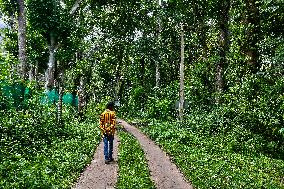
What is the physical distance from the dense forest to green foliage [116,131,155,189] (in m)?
0.40

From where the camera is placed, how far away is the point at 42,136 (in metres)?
17.9

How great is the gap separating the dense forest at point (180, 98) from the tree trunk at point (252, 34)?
58mm

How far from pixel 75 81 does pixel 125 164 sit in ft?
94.2

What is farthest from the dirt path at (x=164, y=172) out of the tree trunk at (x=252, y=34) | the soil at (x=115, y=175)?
the tree trunk at (x=252, y=34)

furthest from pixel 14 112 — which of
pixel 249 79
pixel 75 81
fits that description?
pixel 75 81

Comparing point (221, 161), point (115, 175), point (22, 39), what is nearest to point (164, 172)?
point (115, 175)

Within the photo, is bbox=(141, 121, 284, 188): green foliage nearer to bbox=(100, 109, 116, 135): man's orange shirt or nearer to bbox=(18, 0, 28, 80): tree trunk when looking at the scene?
bbox=(100, 109, 116, 135): man's orange shirt

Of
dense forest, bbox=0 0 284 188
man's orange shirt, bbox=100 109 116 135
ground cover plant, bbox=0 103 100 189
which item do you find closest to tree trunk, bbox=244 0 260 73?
dense forest, bbox=0 0 284 188

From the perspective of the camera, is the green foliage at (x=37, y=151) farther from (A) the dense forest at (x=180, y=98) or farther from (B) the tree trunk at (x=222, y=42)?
(B) the tree trunk at (x=222, y=42)

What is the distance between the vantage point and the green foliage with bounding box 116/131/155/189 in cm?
1144

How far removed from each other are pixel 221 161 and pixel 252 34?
1013 centimetres

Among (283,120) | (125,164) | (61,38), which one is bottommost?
(125,164)

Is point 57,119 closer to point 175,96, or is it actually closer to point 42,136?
point 42,136

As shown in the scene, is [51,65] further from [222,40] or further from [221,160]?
[221,160]
